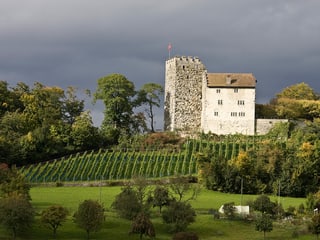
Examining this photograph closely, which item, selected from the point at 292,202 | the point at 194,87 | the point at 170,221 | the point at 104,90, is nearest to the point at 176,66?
Result: the point at 194,87

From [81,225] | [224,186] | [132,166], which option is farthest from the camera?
[132,166]

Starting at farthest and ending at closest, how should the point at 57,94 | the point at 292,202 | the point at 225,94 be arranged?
the point at 57,94 < the point at 225,94 < the point at 292,202

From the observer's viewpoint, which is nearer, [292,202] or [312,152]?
[292,202]

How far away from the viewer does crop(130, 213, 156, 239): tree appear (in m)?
48.7

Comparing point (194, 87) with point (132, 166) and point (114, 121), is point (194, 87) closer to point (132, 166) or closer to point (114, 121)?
point (114, 121)

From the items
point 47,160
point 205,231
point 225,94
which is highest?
point 225,94

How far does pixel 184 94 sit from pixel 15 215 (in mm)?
47926

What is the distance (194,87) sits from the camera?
3674 inches

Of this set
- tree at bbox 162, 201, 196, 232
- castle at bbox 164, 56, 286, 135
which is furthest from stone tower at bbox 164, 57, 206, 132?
tree at bbox 162, 201, 196, 232

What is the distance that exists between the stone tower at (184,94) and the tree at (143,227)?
4227 cm

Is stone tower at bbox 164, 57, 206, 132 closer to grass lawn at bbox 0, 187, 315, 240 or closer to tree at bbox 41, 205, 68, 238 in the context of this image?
grass lawn at bbox 0, 187, 315, 240

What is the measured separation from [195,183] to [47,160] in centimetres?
1823

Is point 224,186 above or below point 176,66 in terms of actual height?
below

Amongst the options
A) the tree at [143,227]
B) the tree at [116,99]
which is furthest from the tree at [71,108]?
the tree at [143,227]
